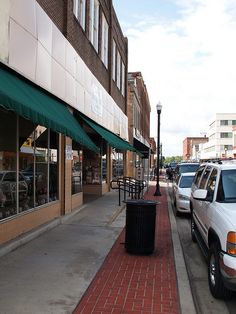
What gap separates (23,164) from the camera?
944 centimetres

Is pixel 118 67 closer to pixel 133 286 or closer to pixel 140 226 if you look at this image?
pixel 140 226

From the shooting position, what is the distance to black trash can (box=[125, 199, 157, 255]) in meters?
8.16

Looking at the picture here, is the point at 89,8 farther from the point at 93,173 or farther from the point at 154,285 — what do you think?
the point at 154,285

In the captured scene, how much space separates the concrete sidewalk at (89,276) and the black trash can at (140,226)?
7.3 inches

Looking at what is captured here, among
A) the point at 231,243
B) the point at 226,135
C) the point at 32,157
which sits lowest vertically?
the point at 231,243

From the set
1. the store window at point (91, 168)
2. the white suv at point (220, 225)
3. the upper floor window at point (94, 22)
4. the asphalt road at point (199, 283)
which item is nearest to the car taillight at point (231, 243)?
the white suv at point (220, 225)

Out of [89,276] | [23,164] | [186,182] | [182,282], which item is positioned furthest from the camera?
[186,182]

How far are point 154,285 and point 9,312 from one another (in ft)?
7.35

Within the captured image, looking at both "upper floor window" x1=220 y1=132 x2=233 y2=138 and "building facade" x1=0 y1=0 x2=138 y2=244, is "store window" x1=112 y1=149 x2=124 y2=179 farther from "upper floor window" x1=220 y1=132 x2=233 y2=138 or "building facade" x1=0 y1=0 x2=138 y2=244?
"upper floor window" x1=220 y1=132 x2=233 y2=138

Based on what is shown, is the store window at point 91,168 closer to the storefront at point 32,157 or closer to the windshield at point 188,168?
the windshield at point 188,168

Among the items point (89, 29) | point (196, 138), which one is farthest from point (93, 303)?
point (196, 138)

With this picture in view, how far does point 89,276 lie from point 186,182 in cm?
983

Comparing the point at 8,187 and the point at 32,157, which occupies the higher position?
the point at 32,157

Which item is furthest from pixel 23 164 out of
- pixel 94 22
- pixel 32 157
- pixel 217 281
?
pixel 94 22
